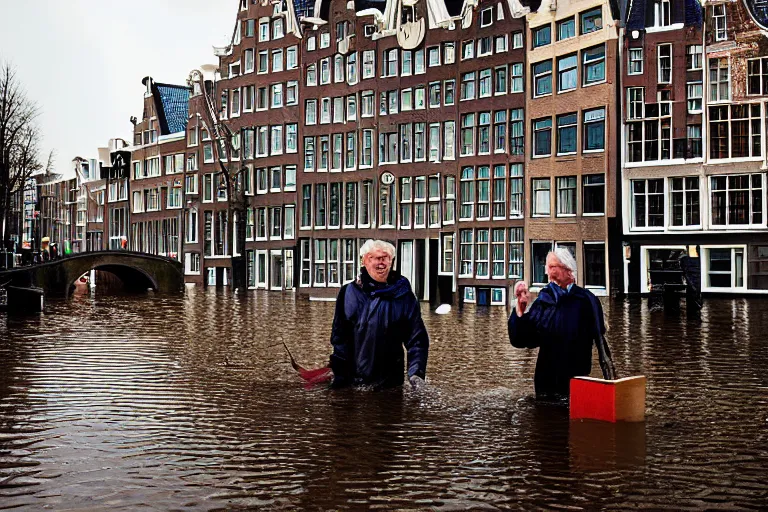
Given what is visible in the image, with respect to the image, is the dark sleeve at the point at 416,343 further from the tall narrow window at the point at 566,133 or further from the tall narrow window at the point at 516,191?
the tall narrow window at the point at 516,191

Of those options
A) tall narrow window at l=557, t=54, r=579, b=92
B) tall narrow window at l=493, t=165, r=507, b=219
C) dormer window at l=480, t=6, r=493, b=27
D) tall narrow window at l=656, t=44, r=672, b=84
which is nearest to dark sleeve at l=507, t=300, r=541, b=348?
tall narrow window at l=656, t=44, r=672, b=84

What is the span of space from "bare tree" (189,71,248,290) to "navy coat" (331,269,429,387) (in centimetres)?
4404

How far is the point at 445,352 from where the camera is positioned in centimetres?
1666

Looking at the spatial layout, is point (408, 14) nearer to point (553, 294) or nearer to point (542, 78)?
point (542, 78)

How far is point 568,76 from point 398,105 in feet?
26.9

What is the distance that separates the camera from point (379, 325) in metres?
9.70

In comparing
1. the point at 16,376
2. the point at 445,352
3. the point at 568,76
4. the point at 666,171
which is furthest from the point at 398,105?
the point at 16,376

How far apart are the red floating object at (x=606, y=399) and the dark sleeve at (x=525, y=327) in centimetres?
49

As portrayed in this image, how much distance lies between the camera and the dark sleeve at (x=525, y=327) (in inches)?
344

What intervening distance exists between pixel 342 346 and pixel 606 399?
2449 mm

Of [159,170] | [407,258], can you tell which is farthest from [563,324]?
[159,170]

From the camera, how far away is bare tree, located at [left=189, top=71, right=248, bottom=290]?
179ft

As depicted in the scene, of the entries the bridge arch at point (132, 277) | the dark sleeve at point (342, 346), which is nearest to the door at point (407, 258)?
the bridge arch at point (132, 277)

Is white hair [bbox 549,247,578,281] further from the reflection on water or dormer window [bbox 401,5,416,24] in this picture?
dormer window [bbox 401,5,416,24]
